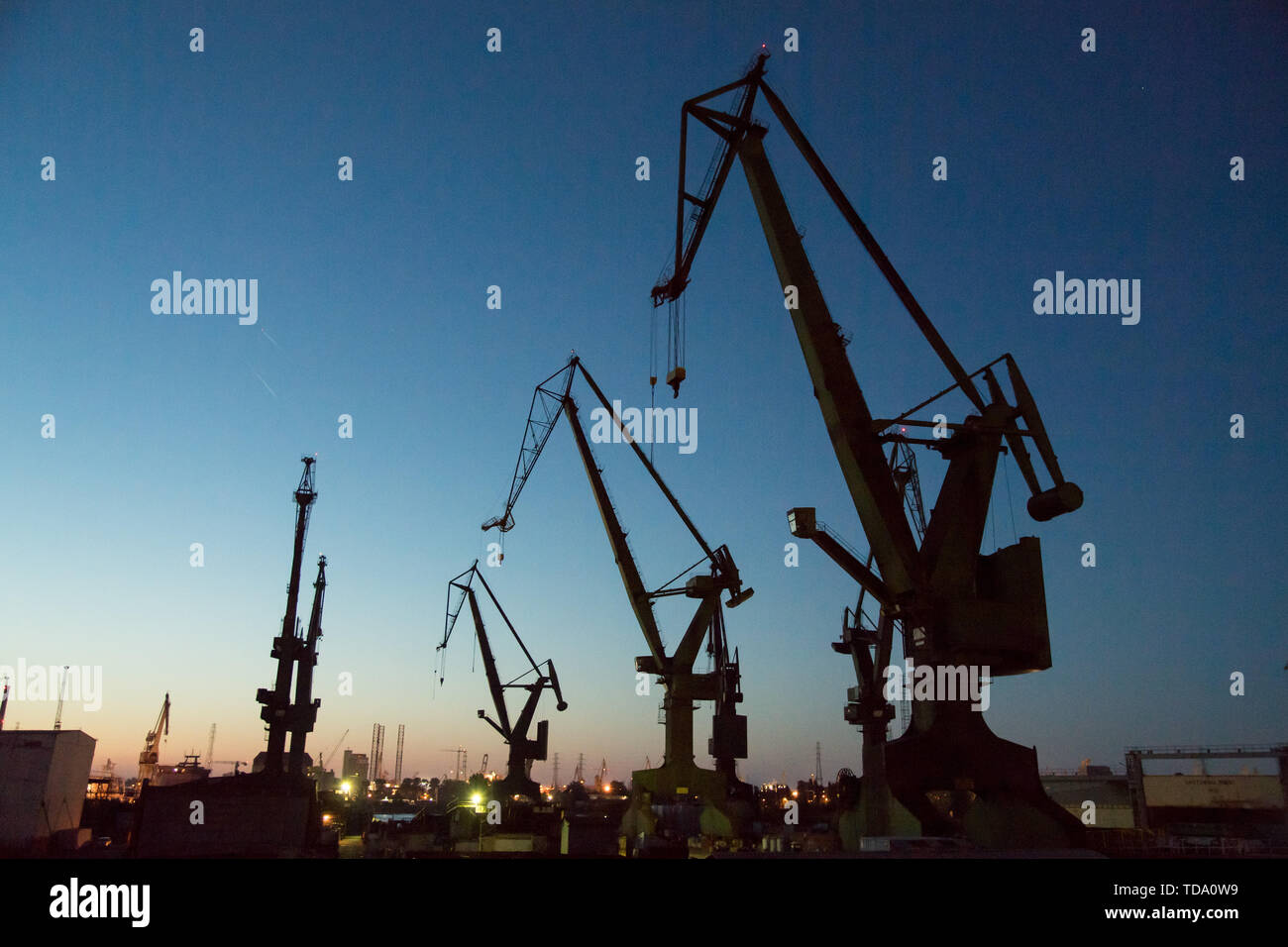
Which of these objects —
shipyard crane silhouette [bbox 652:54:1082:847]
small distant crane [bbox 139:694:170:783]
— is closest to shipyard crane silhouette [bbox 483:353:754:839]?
shipyard crane silhouette [bbox 652:54:1082:847]

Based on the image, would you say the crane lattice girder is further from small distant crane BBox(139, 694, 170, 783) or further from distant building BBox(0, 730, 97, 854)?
small distant crane BBox(139, 694, 170, 783)

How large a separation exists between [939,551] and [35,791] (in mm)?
46769

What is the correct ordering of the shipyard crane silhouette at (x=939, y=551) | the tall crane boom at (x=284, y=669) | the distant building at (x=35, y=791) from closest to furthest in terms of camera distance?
the shipyard crane silhouette at (x=939, y=551)
the distant building at (x=35, y=791)
the tall crane boom at (x=284, y=669)

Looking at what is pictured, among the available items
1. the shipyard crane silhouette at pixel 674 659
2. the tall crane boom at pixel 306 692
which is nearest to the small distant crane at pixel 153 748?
the tall crane boom at pixel 306 692

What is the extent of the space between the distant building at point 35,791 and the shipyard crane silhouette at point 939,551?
138 feet

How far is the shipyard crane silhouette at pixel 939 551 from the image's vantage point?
23.5 m

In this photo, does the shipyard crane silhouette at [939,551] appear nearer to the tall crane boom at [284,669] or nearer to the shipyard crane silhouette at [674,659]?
the shipyard crane silhouette at [674,659]

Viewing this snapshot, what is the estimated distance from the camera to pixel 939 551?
2491cm

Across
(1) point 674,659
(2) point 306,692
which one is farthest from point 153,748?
(1) point 674,659
